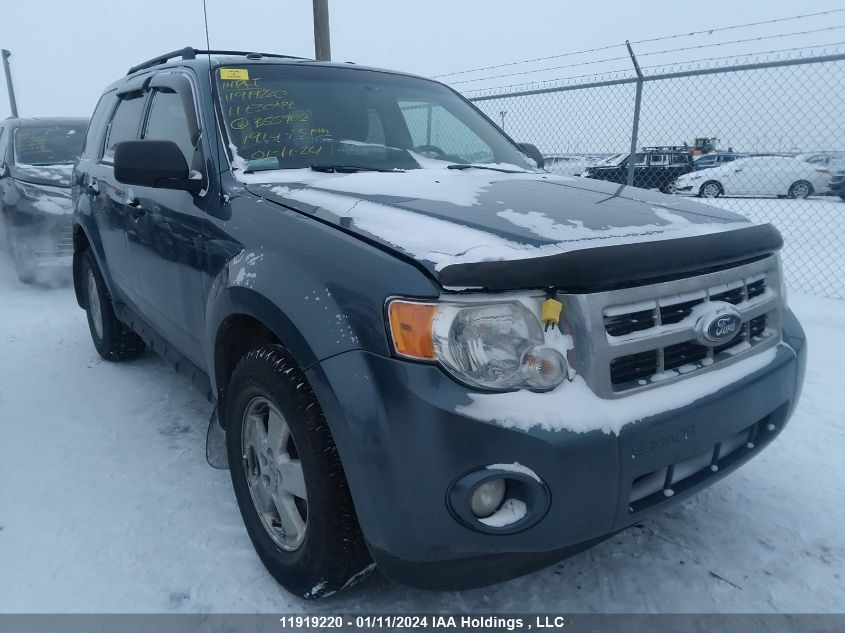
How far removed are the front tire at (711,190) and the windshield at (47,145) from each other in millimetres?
12475

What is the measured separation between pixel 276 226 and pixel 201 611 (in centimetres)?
123

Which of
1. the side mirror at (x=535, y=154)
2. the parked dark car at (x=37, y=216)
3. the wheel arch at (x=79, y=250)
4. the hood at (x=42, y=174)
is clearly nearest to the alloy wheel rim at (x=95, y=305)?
the wheel arch at (x=79, y=250)

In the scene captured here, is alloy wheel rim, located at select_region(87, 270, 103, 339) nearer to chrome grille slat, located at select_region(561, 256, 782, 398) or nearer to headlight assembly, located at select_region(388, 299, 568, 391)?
headlight assembly, located at select_region(388, 299, 568, 391)

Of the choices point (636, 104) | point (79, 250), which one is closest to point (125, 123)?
point (79, 250)

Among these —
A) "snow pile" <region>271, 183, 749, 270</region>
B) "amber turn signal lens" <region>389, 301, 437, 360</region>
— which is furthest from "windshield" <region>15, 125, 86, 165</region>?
"amber turn signal lens" <region>389, 301, 437, 360</region>

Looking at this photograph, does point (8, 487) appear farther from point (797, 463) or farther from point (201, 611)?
point (797, 463)

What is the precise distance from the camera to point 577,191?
2230 mm

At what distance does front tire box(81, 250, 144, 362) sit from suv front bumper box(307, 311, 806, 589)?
9.86ft

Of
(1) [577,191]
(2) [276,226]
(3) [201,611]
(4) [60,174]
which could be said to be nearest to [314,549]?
(3) [201,611]

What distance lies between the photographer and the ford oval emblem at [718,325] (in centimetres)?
168

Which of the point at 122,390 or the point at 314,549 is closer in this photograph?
the point at 314,549

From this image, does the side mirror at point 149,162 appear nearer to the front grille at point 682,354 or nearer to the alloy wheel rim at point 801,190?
the front grille at point 682,354

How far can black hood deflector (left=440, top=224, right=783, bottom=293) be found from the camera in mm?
1444

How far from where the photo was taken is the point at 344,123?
2783 millimetres
